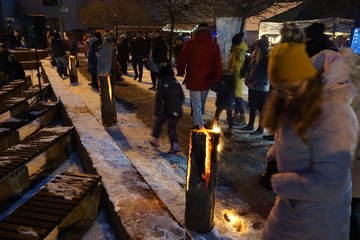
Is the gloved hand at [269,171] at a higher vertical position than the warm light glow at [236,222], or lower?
higher

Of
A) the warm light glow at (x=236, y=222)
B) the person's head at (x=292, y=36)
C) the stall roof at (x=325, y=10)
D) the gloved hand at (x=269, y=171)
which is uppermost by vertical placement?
the stall roof at (x=325, y=10)

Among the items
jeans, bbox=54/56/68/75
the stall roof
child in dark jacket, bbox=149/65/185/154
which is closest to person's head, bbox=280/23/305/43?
child in dark jacket, bbox=149/65/185/154

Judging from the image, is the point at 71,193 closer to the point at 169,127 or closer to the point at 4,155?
the point at 4,155

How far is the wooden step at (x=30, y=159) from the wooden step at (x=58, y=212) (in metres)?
0.79

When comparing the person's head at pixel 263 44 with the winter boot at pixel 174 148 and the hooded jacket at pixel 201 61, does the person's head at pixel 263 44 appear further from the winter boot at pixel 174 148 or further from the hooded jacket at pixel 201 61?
the winter boot at pixel 174 148

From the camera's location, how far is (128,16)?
3544 centimetres

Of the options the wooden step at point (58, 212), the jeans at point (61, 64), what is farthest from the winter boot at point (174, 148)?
the jeans at point (61, 64)

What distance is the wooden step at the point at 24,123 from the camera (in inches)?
221

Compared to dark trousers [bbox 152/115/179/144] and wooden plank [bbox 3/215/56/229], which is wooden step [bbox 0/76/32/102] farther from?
wooden plank [bbox 3/215/56/229]

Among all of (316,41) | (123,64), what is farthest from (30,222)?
(123,64)

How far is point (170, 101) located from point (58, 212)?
10.4ft

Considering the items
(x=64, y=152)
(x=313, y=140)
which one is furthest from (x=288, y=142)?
(x=64, y=152)

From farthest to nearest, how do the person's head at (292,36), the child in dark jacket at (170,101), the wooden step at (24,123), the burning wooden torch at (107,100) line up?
the burning wooden torch at (107,100), the child in dark jacket at (170,101), the wooden step at (24,123), the person's head at (292,36)

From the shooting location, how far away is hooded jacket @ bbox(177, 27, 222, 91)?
6.27m
